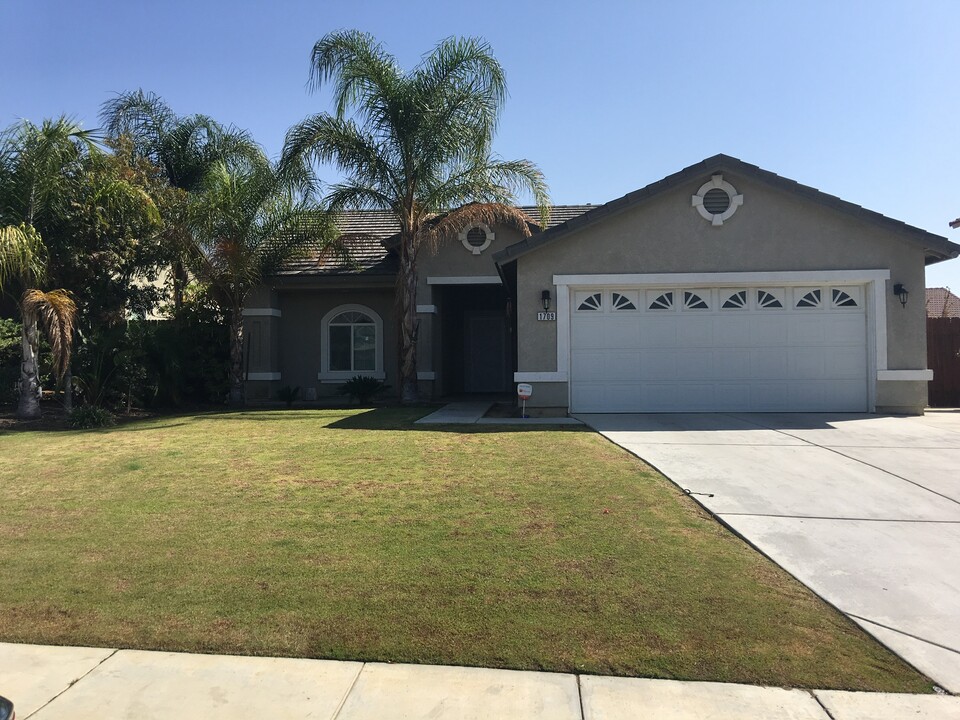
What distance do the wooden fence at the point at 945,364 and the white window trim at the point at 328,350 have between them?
42.4 ft

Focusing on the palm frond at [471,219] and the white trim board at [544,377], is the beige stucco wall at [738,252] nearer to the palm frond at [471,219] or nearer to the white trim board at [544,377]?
the white trim board at [544,377]

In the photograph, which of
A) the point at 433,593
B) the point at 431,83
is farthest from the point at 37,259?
the point at 433,593

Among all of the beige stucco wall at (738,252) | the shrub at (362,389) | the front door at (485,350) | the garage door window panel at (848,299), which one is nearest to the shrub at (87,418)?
the shrub at (362,389)

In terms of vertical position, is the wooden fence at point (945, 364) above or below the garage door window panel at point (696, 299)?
below

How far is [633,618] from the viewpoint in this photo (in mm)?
4227

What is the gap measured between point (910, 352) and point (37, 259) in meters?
15.9

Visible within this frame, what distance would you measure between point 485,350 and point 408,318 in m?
6.55

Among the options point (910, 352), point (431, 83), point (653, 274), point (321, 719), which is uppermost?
point (431, 83)

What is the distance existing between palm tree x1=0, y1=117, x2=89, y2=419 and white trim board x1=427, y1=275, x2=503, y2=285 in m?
7.79

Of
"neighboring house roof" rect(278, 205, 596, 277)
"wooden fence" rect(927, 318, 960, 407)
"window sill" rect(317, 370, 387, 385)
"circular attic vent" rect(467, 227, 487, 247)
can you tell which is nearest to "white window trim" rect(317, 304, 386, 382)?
"window sill" rect(317, 370, 387, 385)

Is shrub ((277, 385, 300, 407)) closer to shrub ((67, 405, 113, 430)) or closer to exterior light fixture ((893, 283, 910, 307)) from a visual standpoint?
shrub ((67, 405, 113, 430))

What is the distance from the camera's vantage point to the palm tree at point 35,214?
12.2m

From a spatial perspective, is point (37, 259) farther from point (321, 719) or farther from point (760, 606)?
point (760, 606)

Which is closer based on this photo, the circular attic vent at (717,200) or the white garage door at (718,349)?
the circular attic vent at (717,200)
